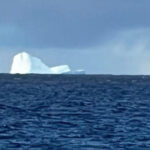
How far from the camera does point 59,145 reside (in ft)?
90.5

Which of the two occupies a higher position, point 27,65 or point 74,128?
point 27,65

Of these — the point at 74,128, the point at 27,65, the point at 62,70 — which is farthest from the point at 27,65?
the point at 74,128

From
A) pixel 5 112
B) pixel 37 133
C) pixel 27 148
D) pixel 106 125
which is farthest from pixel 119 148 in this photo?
pixel 5 112

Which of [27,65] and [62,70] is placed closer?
[27,65]

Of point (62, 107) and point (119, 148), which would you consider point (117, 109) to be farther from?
point (119, 148)

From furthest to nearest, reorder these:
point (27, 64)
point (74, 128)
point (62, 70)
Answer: point (62, 70) → point (27, 64) → point (74, 128)

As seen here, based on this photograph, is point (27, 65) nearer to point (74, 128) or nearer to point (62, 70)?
point (62, 70)

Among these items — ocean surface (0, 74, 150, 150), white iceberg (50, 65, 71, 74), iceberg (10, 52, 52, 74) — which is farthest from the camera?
white iceberg (50, 65, 71, 74)

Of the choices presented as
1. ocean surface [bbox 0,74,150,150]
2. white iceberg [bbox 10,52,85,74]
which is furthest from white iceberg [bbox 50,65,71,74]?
ocean surface [bbox 0,74,150,150]

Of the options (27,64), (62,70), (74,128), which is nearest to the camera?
(74,128)

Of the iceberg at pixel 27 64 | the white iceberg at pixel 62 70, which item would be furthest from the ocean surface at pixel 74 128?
the white iceberg at pixel 62 70

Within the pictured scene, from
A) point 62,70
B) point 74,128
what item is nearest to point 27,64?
point 62,70

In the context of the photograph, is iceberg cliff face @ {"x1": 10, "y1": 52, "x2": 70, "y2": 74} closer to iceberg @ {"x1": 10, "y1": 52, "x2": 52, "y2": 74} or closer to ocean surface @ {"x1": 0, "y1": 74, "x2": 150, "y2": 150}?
iceberg @ {"x1": 10, "y1": 52, "x2": 52, "y2": 74}

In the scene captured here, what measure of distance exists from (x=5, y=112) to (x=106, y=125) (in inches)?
357
